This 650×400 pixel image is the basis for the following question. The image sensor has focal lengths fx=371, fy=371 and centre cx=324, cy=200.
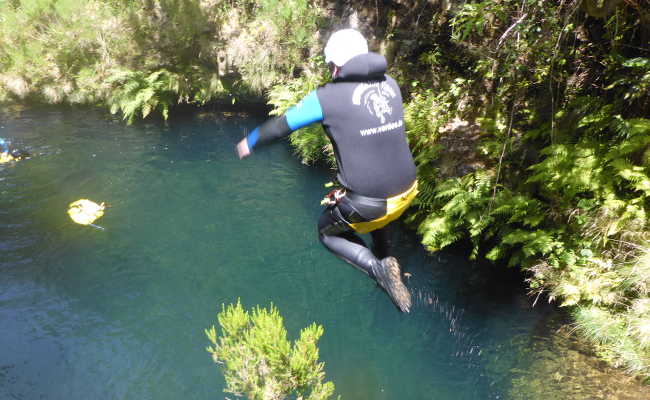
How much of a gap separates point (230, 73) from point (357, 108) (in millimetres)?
8691

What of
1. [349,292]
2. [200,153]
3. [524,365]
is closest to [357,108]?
[349,292]

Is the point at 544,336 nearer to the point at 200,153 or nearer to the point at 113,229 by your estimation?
the point at 113,229

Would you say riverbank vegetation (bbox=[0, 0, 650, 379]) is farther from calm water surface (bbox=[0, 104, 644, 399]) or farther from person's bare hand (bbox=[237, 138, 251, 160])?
person's bare hand (bbox=[237, 138, 251, 160])

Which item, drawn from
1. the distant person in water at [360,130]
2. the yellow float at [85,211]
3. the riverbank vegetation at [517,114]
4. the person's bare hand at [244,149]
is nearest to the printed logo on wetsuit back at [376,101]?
the distant person in water at [360,130]

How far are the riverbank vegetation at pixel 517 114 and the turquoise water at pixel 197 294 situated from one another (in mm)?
723

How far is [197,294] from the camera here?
191 inches

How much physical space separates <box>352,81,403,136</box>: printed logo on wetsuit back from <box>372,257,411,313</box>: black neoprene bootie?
3.91ft

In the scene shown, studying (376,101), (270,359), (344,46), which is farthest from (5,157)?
(376,101)

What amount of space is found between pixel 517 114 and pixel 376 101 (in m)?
3.96

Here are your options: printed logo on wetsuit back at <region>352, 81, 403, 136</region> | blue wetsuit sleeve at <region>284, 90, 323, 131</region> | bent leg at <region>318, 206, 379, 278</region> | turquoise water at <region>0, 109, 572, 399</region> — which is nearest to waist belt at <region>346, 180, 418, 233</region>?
bent leg at <region>318, 206, 379, 278</region>

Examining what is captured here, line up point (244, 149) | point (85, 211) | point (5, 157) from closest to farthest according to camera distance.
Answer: point (244, 149), point (85, 211), point (5, 157)

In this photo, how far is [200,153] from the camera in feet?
28.0

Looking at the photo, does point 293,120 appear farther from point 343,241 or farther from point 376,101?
point 343,241

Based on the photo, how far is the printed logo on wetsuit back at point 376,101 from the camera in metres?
2.60
